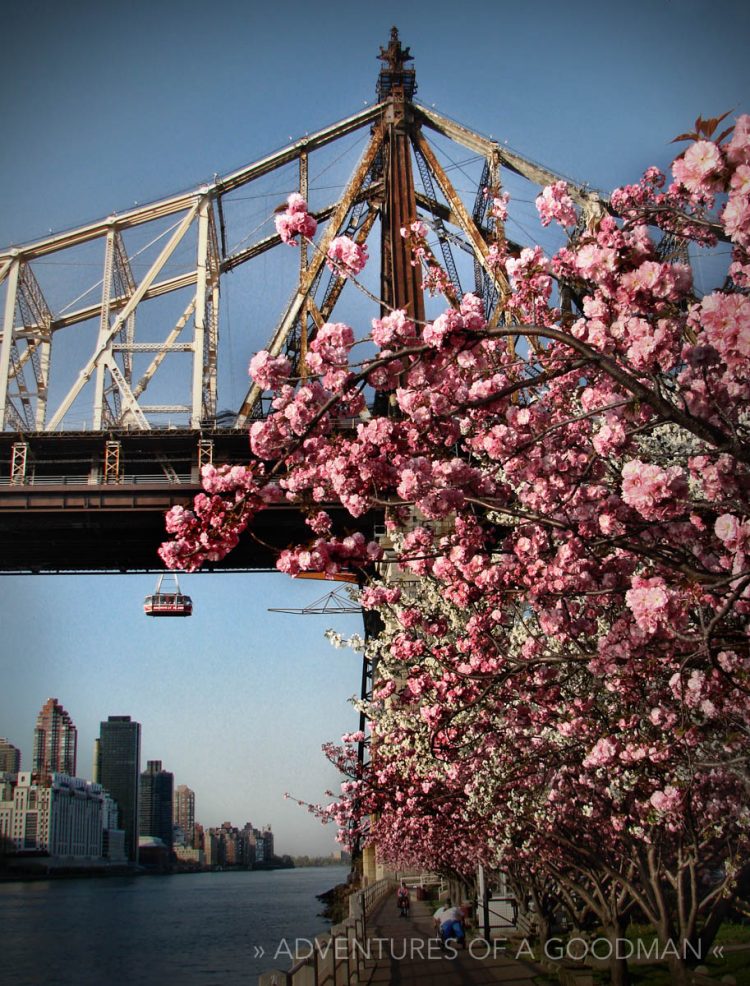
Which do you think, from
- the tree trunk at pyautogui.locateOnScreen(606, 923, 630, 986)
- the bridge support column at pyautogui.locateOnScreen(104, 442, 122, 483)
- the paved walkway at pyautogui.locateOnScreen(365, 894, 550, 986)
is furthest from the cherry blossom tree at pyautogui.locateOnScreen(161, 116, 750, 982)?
the bridge support column at pyautogui.locateOnScreen(104, 442, 122, 483)

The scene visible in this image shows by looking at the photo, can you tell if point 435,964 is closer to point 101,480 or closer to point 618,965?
point 618,965

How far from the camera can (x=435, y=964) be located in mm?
16359

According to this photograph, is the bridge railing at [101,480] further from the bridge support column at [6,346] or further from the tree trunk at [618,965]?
the tree trunk at [618,965]

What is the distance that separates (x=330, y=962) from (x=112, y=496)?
27255mm

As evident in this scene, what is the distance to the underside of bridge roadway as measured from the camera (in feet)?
116

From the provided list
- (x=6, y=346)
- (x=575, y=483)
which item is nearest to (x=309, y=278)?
(x=6, y=346)

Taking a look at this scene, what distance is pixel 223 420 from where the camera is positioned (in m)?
36.8

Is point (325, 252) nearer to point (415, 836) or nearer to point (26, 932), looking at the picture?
point (415, 836)

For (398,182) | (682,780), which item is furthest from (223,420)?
(682,780)

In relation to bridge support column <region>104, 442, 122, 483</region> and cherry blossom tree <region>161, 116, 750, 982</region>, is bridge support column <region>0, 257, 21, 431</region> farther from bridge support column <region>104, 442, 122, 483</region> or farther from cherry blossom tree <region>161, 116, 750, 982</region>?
cherry blossom tree <region>161, 116, 750, 982</region>

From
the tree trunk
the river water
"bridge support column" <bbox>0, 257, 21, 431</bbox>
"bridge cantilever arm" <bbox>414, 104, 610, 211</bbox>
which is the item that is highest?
"bridge cantilever arm" <bbox>414, 104, 610, 211</bbox>

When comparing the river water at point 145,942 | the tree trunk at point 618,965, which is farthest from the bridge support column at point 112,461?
the tree trunk at point 618,965

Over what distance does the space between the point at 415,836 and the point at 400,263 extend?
20394 mm

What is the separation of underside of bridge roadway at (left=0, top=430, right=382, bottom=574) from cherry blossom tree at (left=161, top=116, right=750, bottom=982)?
2357cm
